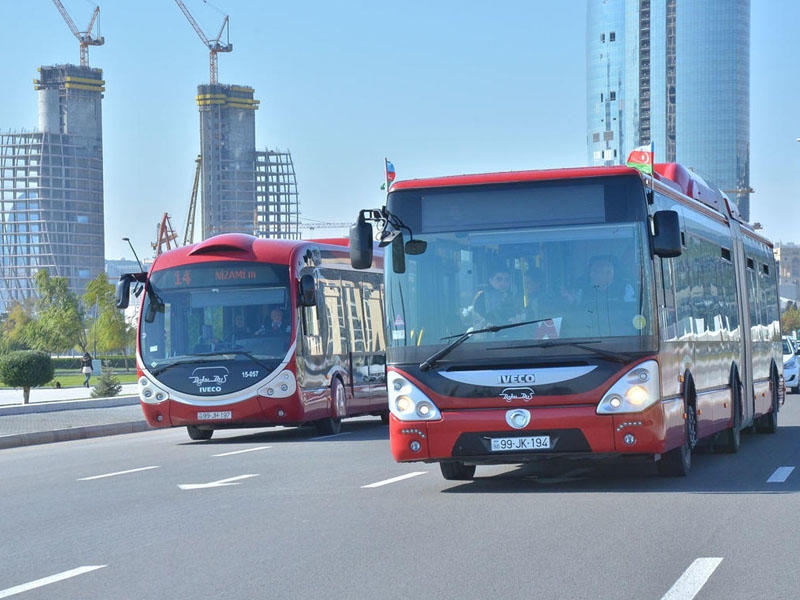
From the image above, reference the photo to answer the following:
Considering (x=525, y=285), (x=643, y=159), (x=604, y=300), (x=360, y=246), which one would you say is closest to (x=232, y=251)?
(x=643, y=159)

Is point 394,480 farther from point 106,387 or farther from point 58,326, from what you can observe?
point 58,326

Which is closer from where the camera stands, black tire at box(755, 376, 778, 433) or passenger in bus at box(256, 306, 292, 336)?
black tire at box(755, 376, 778, 433)

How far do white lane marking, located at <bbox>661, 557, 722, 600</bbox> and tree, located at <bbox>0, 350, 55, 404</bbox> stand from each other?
3708cm

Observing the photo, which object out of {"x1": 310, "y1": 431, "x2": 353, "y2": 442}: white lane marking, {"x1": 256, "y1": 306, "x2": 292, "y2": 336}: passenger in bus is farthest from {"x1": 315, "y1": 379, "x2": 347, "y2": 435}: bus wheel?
{"x1": 256, "y1": 306, "x2": 292, "y2": 336}: passenger in bus

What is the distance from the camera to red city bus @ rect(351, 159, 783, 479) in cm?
1292

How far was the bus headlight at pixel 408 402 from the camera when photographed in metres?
13.2

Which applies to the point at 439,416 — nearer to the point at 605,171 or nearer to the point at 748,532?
the point at 605,171

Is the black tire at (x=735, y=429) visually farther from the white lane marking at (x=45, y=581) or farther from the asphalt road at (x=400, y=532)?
the white lane marking at (x=45, y=581)

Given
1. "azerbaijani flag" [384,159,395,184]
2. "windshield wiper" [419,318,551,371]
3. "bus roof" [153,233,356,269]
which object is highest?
"azerbaijani flag" [384,159,395,184]

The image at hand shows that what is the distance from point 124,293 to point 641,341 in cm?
1220

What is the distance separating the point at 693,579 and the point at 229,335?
1647 cm

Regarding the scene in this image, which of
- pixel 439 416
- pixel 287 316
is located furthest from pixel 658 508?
pixel 287 316

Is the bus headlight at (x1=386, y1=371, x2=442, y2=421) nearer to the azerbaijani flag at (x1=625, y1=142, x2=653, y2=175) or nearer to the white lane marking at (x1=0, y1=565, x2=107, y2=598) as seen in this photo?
the azerbaijani flag at (x1=625, y1=142, x2=653, y2=175)

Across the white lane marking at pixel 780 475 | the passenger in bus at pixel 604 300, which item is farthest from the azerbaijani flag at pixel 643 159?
the white lane marking at pixel 780 475
